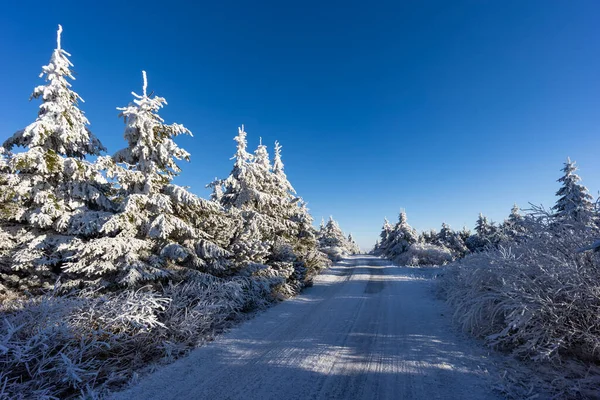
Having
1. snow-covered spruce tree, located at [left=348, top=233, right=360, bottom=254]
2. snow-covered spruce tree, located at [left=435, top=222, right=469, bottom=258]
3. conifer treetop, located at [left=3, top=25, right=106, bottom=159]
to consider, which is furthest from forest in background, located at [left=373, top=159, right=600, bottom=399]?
snow-covered spruce tree, located at [left=348, top=233, right=360, bottom=254]

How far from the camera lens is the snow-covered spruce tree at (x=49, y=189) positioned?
7756mm

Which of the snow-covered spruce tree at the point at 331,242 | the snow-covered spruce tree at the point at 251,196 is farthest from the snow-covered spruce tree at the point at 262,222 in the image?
the snow-covered spruce tree at the point at 331,242

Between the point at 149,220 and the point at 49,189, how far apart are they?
392 cm

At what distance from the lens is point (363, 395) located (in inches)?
149

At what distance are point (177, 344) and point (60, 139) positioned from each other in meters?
8.30

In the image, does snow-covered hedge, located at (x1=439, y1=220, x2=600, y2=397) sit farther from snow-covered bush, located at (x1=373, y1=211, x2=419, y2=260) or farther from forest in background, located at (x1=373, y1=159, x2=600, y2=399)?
snow-covered bush, located at (x1=373, y1=211, x2=419, y2=260)

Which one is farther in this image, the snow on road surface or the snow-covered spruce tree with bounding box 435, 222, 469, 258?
the snow-covered spruce tree with bounding box 435, 222, 469, 258

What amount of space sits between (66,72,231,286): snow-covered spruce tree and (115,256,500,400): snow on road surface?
2891 millimetres

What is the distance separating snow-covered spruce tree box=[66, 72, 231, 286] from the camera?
6.94 m

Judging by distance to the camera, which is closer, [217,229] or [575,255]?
[575,255]

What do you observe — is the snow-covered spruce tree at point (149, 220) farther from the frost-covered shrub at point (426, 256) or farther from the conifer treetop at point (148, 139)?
the frost-covered shrub at point (426, 256)

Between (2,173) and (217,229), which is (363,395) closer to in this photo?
(217,229)

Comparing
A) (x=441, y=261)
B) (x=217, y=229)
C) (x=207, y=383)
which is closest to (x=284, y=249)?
(x=217, y=229)

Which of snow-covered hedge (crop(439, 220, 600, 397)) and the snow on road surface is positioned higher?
snow-covered hedge (crop(439, 220, 600, 397))
